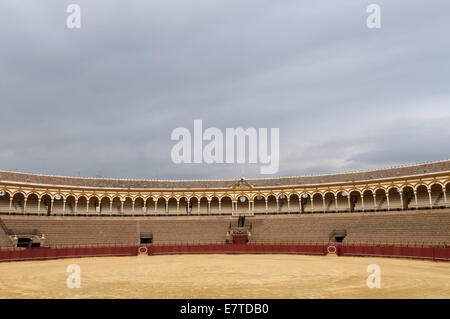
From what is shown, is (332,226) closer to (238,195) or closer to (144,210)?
(238,195)

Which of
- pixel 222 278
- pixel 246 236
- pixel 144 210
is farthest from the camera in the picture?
pixel 144 210

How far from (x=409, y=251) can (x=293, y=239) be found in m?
13.6

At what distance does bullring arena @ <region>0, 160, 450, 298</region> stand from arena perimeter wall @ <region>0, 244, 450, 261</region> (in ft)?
0.31

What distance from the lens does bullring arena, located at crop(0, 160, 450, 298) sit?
14691 mm

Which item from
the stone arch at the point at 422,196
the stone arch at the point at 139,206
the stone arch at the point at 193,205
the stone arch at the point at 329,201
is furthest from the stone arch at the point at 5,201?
the stone arch at the point at 422,196

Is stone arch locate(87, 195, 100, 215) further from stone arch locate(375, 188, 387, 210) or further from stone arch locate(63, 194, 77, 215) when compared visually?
stone arch locate(375, 188, 387, 210)

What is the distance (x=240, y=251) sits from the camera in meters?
36.8

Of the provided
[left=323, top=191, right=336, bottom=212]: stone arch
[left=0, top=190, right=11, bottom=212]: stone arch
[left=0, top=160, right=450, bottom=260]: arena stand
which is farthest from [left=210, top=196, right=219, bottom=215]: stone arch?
[left=0, top=190, right=11, bottom=212]: stone arch

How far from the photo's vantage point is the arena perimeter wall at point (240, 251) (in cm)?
2759

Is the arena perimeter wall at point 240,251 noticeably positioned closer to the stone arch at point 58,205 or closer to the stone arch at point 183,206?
the stone arch at point 58,205

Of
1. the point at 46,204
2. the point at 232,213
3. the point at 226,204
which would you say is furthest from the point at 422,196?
the point at 46,204

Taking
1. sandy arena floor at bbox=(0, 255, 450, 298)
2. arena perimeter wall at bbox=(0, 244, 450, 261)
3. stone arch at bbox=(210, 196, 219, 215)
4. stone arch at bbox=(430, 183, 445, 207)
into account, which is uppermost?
stone arch at bbox=(430, 183, 445, 207)

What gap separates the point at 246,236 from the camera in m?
43.0
